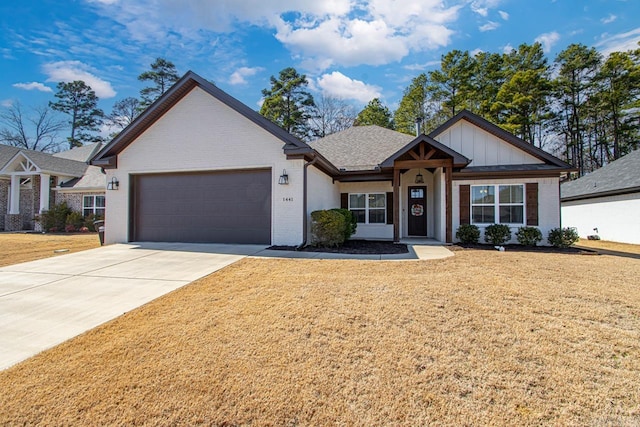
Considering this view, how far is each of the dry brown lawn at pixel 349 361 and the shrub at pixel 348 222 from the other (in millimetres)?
5390

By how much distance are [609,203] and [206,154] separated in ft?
62.3

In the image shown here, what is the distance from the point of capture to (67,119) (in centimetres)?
3788

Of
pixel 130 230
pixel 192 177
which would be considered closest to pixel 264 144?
pixel 192 177

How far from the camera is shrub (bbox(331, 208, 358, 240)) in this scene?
10.5 metres

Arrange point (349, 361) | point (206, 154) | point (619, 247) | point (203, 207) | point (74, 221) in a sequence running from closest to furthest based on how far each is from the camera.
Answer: point (349, 361), point (206, 154), point (203, 207), point (619, 247), point (74, 221)

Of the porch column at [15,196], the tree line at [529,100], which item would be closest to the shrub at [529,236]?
the tree line at [529,100]

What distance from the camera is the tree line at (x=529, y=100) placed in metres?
25.8

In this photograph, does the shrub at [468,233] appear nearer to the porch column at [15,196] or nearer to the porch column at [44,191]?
the porch column at [44,191]

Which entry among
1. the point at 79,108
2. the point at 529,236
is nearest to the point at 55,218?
the point at 529,236

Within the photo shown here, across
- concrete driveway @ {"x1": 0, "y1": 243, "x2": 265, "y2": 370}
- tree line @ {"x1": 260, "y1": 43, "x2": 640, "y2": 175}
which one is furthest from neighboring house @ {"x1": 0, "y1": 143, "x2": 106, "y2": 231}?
tree line @ {"x1": 260, "y1": 43, "x2": 640, "y2": 175}

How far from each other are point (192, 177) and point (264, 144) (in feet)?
9.71

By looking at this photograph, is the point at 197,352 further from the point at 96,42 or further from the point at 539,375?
the point at 96,42

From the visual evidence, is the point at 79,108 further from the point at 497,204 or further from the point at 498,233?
the point at 498,233

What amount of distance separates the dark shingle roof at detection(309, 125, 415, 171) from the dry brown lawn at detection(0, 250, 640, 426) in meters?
8.86
